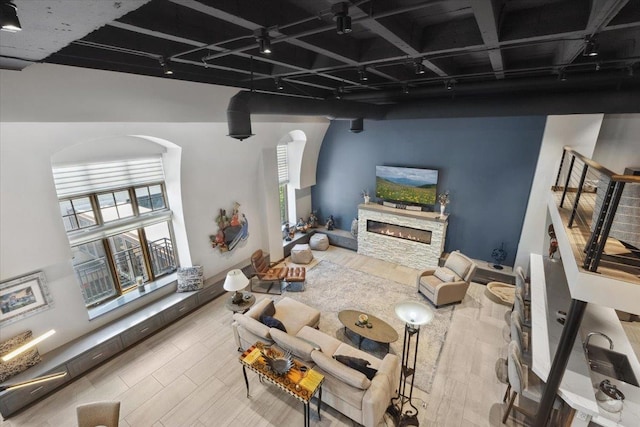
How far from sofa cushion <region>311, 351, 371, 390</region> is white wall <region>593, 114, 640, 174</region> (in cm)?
595

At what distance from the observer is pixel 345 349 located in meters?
4.19

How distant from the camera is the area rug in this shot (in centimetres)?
475

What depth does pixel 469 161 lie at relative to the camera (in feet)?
→ 21.7

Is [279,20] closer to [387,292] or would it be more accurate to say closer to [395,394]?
[395,394]

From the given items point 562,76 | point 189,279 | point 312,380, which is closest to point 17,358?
point 189,279

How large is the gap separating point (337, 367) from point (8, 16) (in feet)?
12.8

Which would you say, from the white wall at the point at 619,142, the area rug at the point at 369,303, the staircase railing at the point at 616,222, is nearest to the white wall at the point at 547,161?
the white wall at the point at 619,142

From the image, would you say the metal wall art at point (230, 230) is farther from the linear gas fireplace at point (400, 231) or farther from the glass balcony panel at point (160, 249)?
the linear gas fireplace at point (400, 231)

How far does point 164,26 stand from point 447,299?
625 cm

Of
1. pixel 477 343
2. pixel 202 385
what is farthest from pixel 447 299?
pixel 202 385

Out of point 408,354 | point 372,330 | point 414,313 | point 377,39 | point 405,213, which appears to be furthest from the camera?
point 405,213

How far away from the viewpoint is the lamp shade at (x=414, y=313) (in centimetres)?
300

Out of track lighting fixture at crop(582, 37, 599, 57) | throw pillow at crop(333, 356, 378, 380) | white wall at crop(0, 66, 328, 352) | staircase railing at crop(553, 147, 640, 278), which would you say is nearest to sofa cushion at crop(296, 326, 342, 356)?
throw pillow at crop(333, 356, 378, 380)

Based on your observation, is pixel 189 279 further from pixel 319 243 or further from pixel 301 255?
pixel 319 243
